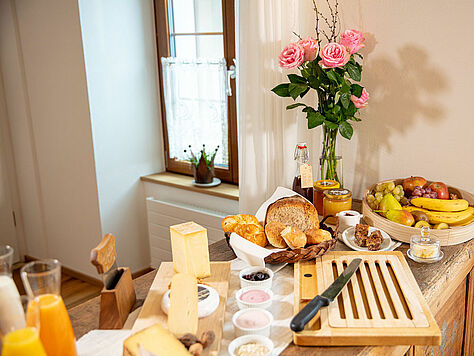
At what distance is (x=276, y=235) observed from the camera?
142 centimetres

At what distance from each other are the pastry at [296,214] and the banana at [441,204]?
0.42 meters

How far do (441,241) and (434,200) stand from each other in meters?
0.17

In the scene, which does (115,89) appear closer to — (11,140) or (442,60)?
(11,140)

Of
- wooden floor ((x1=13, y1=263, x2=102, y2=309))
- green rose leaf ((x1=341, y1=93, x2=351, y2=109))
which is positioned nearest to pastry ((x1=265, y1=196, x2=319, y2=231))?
green rose leaf ((x1=341, y1=93, x2=351, y2=109))

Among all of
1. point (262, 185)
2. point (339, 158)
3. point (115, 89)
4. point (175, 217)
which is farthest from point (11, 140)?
point (339, 158)

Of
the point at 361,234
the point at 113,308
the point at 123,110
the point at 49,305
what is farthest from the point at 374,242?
the point at 123,110

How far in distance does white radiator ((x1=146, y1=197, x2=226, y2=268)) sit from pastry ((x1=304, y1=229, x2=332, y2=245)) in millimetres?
1405

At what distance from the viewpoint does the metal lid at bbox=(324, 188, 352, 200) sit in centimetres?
171

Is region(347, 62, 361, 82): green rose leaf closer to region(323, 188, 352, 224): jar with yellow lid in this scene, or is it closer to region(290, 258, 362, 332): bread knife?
region(323, 188, 352, 224): jar with yellow lid

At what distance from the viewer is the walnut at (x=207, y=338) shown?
0.99 metres

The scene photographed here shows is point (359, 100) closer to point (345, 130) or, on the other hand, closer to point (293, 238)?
point (345, 130)

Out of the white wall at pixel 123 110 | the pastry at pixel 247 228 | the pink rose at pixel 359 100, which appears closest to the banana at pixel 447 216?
the pink rose at pixel 359 100

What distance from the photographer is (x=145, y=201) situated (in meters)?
3.28

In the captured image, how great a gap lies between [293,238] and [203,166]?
1.62 metres
